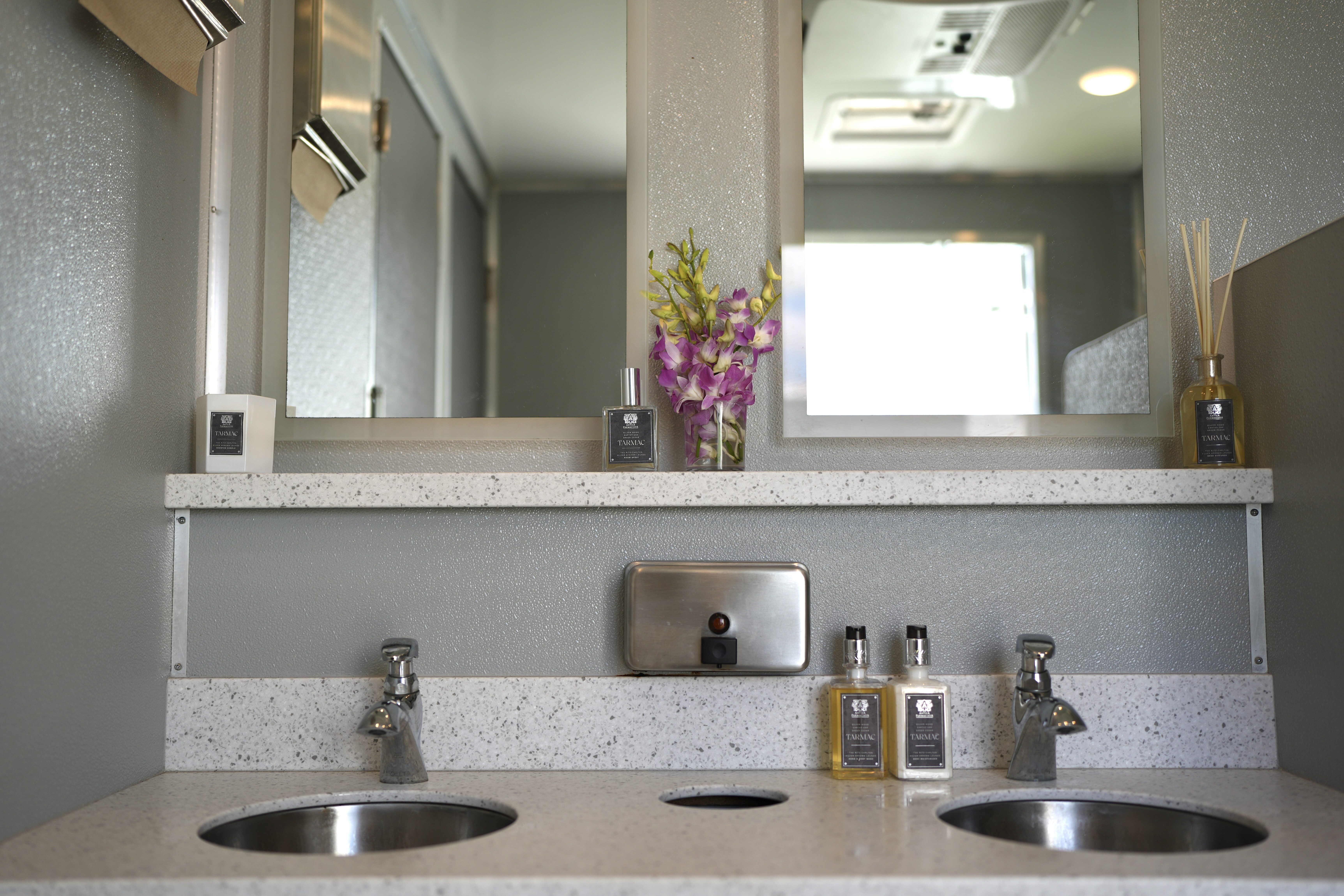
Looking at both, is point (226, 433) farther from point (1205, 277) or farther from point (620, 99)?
point (1205, 277)

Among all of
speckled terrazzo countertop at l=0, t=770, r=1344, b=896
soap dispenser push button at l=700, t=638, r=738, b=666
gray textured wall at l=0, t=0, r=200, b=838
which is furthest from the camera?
soap dispenser push button at l=700, t=638, r=738, b=666

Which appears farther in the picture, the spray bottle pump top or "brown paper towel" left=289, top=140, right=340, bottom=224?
"brown paper towel" left=289, top=140, right=340, bottom=224

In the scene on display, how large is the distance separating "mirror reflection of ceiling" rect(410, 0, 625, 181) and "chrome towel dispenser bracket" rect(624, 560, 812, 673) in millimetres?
511

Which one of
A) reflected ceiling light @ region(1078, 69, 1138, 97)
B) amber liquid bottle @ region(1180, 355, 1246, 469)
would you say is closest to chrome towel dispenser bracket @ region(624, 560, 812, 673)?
amber liquid bottle @ region(1180, 355, 1246, 469)

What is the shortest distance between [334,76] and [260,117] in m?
0.11

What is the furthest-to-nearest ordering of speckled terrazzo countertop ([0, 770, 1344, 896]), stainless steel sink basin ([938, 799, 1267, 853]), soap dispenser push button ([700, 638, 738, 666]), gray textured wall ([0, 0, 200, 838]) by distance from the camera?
1. soap dispenser push button ([700, 638, 738, 666])
2. stainless steel sink basin ([938, 799, 1267, 853])
3. gray textured wall ([0, 0, 200, 838])
4. speckled terrazzo countertop ([0, 770, 1344, 896])

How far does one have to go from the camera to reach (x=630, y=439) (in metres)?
1.18

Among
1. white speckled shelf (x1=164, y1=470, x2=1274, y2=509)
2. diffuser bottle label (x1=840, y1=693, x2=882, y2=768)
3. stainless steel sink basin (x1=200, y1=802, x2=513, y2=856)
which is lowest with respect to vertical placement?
stainless steel sink basin (x1=200, y1=802, x2=513, y2=856)

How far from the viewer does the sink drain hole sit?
1.07 meters

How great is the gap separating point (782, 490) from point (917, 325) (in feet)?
0.96

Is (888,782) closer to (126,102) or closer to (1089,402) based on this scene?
(1089,402)

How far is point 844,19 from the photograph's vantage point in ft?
4.18

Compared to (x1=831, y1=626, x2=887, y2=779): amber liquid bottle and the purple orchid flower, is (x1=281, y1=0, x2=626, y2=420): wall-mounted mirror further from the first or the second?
(x1=831, y1=626, x2=887, y2=779): amber liquid bottle

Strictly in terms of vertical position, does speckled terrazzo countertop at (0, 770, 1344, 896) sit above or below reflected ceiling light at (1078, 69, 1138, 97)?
Result: below
